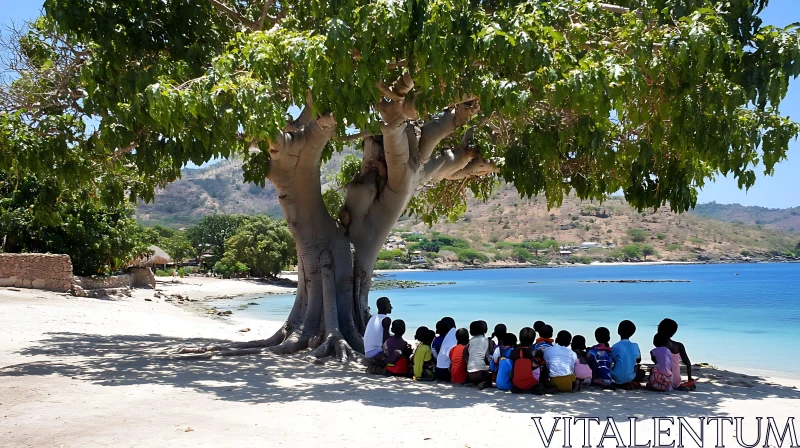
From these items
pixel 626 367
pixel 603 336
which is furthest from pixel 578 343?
pixel 626 367

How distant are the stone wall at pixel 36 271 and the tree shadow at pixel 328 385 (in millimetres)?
11650

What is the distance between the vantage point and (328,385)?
8.46 m

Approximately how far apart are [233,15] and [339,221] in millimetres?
3879

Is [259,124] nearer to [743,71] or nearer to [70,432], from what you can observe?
[70,432]

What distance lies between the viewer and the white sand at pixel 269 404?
584 cm

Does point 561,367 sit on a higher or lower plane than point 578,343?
lower

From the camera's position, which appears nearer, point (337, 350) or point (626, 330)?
point (626, 330)

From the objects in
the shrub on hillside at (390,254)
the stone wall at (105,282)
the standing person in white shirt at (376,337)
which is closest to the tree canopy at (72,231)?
the stone wall at (105,282)

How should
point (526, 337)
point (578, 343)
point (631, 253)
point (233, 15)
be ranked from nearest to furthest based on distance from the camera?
point (526, 337) < point (578, 343) < point (233, 15) < point (631, 253)

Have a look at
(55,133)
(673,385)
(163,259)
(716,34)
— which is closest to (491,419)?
(673,385)

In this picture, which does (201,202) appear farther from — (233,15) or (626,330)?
(626,330)

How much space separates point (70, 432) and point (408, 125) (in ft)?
24.3

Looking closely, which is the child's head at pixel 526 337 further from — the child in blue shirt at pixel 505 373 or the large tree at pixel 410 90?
the large tree at pixel 410 90

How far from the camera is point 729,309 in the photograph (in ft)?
121
